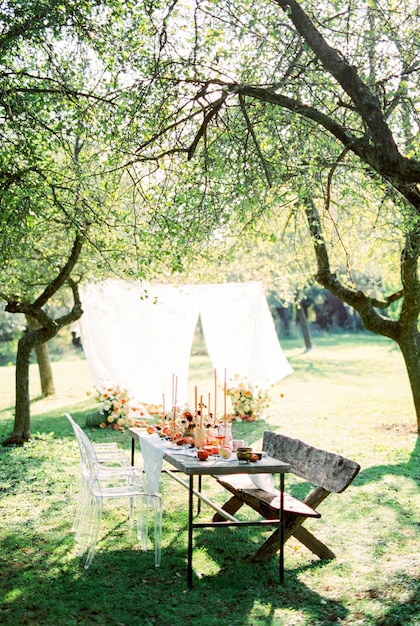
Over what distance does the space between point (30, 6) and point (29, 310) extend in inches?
211

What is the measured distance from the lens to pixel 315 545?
536 centimetres

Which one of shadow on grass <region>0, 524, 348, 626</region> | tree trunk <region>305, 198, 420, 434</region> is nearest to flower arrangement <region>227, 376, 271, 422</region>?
tree trunk <region>305, 198, 420, 434</region>

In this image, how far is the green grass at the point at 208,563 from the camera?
4387 millimetres

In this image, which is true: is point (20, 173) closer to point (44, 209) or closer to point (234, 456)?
point (44, 209)

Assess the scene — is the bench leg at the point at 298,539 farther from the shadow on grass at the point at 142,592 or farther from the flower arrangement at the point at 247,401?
the flower arrangement at the point at 247,401

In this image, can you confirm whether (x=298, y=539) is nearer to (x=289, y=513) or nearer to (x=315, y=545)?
(x=315, y=545)

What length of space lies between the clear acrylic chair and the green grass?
137 mm

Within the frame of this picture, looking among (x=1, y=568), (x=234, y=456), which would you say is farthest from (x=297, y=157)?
(x=1, y=568)

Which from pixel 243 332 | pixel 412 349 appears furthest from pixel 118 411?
pixel 412 349

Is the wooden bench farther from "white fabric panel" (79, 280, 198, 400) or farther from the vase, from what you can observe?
"white fabric panel" (79, 280, 198, 400)

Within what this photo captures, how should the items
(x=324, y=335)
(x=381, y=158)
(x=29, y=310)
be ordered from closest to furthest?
1. (x=381, y=158)
2. (x=29, y=310)
3. (x=324, y=335)

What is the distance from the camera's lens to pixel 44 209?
698 cm

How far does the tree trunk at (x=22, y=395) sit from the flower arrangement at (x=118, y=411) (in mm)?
1669

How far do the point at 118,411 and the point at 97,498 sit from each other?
6.71 metres
